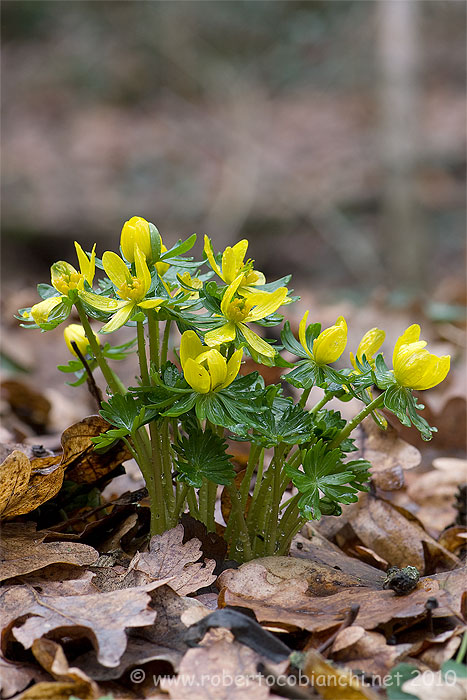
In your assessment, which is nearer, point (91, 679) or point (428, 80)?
point (91, 679)

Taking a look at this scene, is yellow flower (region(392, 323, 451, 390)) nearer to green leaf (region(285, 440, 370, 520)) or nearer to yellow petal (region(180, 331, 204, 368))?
green leaf (region(285, 440, 370, 520))

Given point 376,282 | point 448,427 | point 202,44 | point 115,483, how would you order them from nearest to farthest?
point 115,483, point 448,427, point 376,282, point 202,44

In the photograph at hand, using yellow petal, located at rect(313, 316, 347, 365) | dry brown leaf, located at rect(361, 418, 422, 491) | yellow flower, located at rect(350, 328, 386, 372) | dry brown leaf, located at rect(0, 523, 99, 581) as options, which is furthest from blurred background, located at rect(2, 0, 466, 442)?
dry brown leaf, located at rect(0, 523, 99, 581)

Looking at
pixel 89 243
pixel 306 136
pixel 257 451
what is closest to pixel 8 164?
pixel 89 243

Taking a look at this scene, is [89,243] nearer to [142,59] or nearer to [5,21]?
[142,59]

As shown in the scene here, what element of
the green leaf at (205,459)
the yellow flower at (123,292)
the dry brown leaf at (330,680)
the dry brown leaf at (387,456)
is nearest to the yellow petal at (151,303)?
the yellow flower at (123,292)

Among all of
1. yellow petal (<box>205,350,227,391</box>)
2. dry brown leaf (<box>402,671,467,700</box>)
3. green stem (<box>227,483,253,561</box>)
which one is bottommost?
dry brown leaf (<box>402,671,467,700</box>)

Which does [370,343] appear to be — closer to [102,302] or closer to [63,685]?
[102,302]
